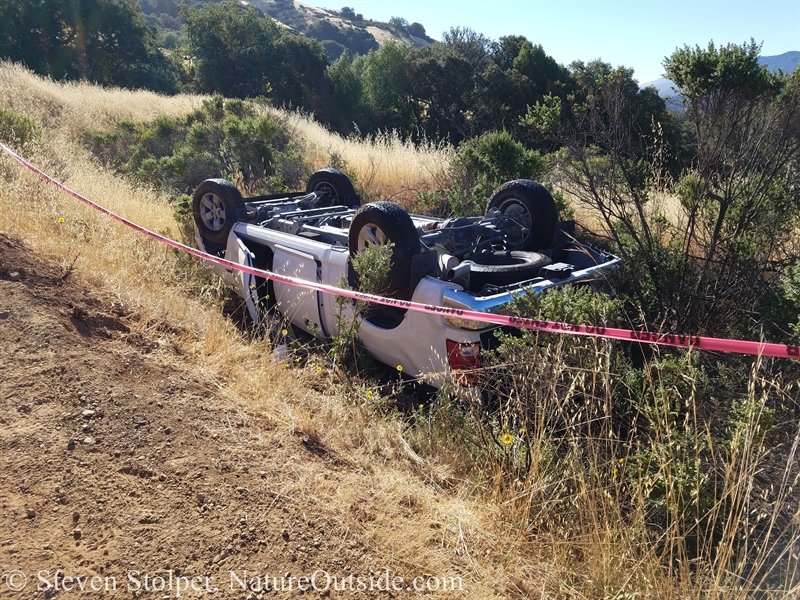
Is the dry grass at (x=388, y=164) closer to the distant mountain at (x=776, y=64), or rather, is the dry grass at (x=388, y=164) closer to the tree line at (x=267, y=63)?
the distant mountain at (x=776, y=64)

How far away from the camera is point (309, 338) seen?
18.0 ft

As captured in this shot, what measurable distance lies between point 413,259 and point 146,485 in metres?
2.15

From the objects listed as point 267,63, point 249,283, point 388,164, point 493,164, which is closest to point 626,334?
point 249,283

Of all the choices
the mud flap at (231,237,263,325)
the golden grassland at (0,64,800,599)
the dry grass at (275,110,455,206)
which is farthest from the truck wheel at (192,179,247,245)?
the dry grass at (275,110,455,206)

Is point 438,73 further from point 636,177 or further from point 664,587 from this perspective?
point 664,587

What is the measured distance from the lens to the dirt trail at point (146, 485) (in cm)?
203

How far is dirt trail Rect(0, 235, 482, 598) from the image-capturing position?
2.03 meters

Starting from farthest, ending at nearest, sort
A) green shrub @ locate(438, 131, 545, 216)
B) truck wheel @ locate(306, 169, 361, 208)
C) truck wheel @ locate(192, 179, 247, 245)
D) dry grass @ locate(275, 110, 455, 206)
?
1. dry grass @ locate(275, 110, 455, 206)
2. green shrub @ locate(438, 131, 545, 216)
3. truck wheel @ locate(306, 169, 361, 208)
4. truck wheel @ locate(192, 179, 247, 245)

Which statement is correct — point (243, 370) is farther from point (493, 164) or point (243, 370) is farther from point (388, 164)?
point (388, 164)

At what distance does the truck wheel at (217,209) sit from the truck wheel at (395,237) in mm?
2009

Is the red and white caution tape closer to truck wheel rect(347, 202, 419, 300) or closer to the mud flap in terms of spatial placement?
truck wheel rect(347, 202, 419, 300)

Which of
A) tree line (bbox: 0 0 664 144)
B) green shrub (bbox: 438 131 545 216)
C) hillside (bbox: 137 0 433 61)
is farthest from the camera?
hillside (bbox: 137 0 433 61)

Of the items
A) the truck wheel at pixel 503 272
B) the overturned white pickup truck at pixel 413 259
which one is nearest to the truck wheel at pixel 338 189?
the overturned white pickup truck at pixel 413 259

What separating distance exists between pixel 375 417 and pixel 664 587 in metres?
1.92
